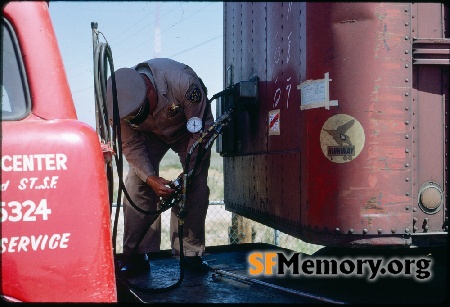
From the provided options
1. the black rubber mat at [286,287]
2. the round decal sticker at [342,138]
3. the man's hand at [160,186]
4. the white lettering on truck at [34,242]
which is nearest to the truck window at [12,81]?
the white lettering on truck at [34,242]

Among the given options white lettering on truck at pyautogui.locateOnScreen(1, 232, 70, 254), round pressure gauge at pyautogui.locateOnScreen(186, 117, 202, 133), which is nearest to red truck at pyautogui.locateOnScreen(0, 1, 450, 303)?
white lettering on truck at pyautogui.locateOnScreen(1, 232, 70, 254)

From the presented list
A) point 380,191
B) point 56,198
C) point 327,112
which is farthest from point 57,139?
point 380,191

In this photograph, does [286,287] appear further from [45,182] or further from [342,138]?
[45,182]

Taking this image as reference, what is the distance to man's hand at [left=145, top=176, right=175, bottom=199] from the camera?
147 inches

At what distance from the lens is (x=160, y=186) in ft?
12.3

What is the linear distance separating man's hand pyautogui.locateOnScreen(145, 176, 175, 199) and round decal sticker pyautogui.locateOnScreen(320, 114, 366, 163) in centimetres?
141

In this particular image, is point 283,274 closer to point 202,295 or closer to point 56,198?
point 202,295

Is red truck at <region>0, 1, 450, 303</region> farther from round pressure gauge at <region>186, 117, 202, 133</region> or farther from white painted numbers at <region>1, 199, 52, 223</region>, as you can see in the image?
round pressure gauge at <region>186, 117, 202, 133</region>

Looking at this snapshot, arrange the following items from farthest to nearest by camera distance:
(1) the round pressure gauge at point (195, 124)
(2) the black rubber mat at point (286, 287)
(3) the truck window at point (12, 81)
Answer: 1. (1) the round pressure gauge at point (195, 124)
2. (2) the black rubber mat at point (286, 287)
3. (3) the truck window at point (12, 81)

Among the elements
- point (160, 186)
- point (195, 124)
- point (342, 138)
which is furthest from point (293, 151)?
point (160, 186)

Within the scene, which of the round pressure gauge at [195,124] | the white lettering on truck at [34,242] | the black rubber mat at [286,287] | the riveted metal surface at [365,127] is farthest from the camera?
the round pressure gauge at [195,124]

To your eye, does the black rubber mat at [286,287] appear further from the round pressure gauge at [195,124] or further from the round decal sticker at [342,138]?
the round pressure gauge at [195,124]

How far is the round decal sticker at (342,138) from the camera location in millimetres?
2688

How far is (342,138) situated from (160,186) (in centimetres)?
156
